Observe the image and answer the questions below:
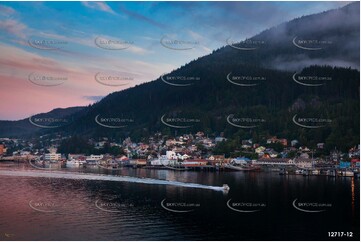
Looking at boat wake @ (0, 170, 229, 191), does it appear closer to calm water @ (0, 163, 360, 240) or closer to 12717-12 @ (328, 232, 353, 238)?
calm water @ (0, 163, 360, 240)

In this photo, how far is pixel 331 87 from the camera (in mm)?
8258

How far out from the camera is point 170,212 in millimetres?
6301

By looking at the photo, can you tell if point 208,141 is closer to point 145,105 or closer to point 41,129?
point 145,105

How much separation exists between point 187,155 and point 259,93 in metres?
2.47

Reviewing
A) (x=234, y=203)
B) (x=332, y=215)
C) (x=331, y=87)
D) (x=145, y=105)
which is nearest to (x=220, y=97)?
(x=145, y=105)

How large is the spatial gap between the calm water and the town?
66 centimetres

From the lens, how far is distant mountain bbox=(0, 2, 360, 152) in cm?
777

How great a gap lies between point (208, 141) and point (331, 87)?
7.93 ft

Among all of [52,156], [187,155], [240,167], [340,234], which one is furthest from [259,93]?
[52,156]

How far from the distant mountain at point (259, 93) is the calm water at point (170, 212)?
1003 mm

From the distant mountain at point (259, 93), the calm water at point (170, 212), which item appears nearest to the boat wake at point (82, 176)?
the calm water at point (170, 212)

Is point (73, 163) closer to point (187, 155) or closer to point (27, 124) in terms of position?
point (27, 124)

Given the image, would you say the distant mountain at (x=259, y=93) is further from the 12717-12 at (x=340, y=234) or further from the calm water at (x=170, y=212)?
the 12717-12 at (x=340, y=234)

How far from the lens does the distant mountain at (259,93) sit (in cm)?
777
